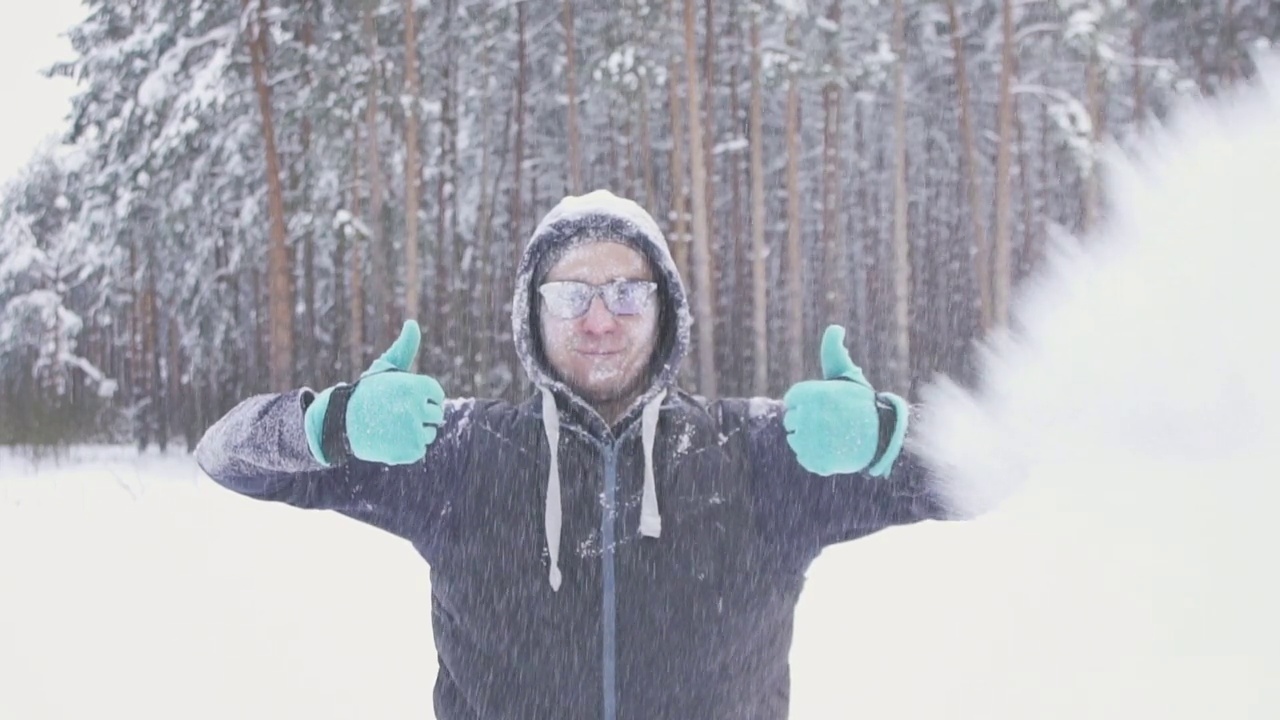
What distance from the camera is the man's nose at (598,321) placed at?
2.31m

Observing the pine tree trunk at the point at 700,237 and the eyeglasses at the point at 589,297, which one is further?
the pine tree trunk at the point at 700,237

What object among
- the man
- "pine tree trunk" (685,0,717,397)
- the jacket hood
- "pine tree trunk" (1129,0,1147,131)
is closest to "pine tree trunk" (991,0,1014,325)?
"pine tree trunk" (1129,0,1147,131)

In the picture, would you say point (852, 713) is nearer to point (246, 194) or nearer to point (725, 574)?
point (725, 574)

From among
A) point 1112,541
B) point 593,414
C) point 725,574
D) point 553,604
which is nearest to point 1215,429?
point 725,574

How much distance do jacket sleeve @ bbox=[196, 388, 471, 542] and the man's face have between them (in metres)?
0.31

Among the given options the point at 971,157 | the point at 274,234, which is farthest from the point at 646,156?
the point at 274,234

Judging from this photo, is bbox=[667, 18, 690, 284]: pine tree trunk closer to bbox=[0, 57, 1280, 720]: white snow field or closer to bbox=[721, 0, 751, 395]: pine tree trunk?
bbox=[721, 0, 751, 395]: pine tree trunk

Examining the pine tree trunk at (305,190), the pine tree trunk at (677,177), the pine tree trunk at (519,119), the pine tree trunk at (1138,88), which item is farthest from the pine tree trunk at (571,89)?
the pine tree trunk at (1138,88)

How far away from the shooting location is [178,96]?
15656 mm

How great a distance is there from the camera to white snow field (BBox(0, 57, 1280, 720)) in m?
2.21

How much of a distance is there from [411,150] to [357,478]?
17.3 metres

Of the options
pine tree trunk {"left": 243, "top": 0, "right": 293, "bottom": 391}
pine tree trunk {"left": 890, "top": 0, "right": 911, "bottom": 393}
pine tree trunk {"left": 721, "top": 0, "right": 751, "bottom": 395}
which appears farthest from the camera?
pine tree trunk {"left": 721, "top": 0, "right": 751, "bottom": 395}

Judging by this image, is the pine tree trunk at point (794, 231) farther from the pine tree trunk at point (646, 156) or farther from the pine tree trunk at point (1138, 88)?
the pine tree trunk at point (1138, 88)

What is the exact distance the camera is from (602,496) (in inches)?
88.0
